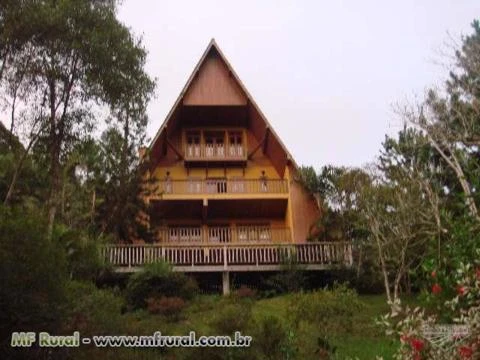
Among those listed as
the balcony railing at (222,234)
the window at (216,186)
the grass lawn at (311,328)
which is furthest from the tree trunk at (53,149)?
the window at (216,186)

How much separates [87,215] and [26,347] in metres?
10.6

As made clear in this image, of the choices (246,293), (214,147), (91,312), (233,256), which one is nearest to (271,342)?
(91,312)

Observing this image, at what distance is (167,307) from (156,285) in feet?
6.00

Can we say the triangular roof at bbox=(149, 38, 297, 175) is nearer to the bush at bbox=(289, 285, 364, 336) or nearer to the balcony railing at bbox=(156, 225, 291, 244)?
the balcony railing at bbox=(156, 225, 291, 244)

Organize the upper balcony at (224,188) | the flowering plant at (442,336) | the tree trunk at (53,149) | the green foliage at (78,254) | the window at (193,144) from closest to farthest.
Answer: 1. the flowering plant at (442,336)
2. the green foliage at (78,254)
3. the tree trunk at (53,149)
4. the upper balcony at (224,188)
5. the window at (193,144)

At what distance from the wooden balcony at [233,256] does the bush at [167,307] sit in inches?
145

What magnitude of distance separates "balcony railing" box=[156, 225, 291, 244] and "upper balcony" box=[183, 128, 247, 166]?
2.74 metres

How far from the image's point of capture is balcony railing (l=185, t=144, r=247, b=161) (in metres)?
24.9

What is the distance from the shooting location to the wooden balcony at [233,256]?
63.7ft

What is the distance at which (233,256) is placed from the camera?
805 inches

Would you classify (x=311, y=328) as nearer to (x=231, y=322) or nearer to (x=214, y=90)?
(x=231, y=322)

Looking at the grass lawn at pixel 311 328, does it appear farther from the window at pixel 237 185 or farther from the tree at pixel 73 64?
the window at pixel 237 185

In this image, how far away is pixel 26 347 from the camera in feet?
29.5

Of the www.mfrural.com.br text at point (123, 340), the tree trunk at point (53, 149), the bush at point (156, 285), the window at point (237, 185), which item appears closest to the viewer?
the www.mfrural.com.br text at point (123, 340)
